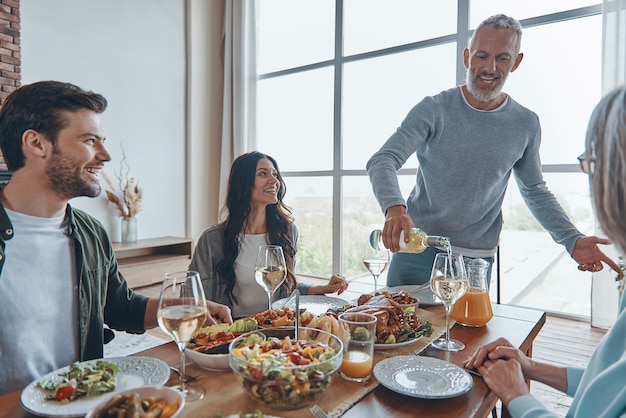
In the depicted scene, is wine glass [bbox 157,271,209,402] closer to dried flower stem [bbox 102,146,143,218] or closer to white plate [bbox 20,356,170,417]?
white plate [bbox 20,356,170,417]

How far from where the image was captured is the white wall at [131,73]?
3.60 m

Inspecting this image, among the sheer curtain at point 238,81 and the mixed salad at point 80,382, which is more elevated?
the sheer curtain at point 238,81

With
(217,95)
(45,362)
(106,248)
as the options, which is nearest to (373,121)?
(217,95)

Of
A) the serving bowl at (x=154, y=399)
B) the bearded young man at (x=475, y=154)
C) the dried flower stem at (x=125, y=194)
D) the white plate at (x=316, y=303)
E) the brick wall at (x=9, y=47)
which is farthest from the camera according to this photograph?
the dried flower stem at (x=125, y=194)

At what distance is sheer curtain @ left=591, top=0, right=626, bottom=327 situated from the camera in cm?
308

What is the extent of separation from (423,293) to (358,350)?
73cm

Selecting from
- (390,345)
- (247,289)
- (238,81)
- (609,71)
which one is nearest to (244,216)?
(247,289)

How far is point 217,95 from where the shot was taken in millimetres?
5098

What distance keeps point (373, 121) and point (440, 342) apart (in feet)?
11.6

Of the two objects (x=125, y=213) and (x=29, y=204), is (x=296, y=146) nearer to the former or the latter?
(x=125, y=213)

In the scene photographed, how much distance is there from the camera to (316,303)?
141 centimetres

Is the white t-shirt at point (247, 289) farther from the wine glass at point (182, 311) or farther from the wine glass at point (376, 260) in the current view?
the wine glass at point (182, 311)

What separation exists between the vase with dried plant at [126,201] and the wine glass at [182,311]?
343 centimetres

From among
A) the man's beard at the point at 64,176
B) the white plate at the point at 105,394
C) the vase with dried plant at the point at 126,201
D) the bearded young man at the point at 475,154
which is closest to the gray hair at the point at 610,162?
the white plate at the point at 105,394
